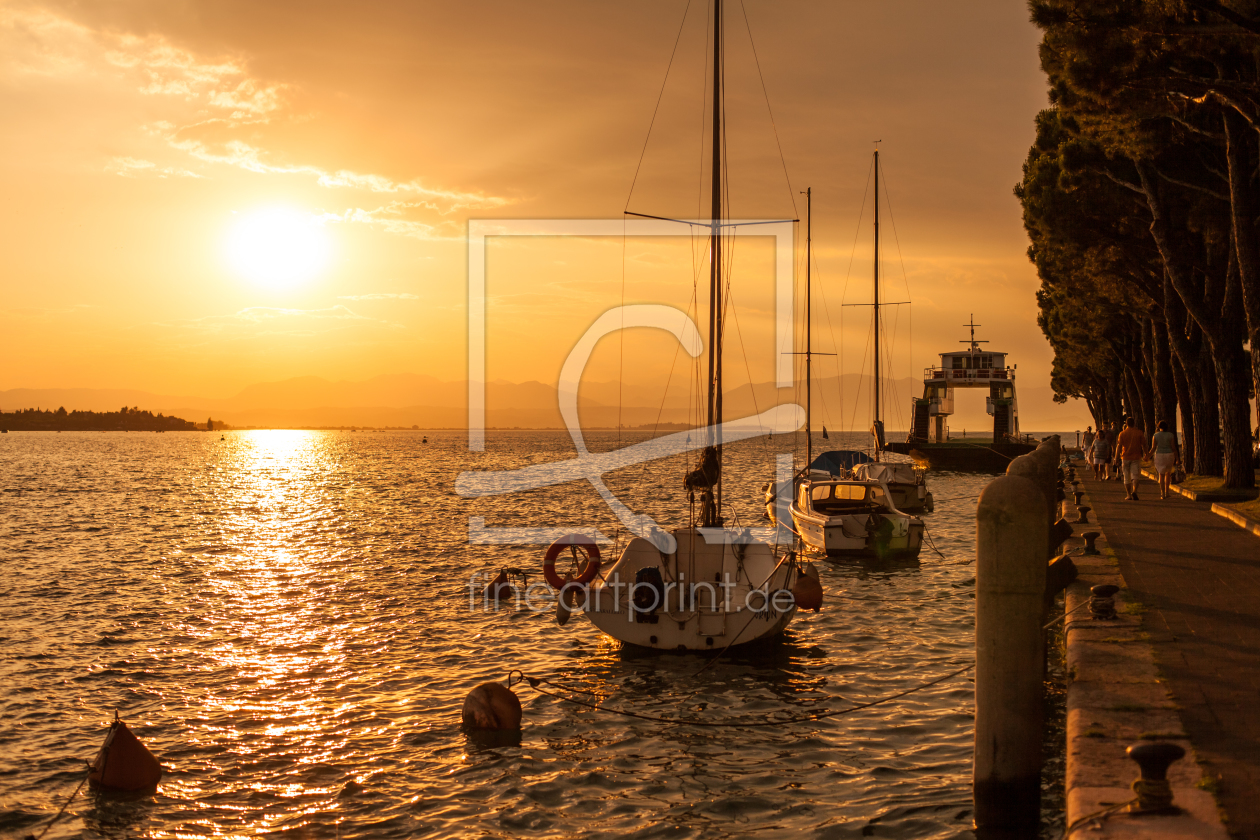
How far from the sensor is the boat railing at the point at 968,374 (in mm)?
68938

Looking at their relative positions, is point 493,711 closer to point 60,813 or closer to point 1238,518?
point 60,813

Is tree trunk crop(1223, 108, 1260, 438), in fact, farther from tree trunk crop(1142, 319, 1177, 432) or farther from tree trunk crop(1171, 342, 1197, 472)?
tree trunk crop(1142, 319, 1177, 432)

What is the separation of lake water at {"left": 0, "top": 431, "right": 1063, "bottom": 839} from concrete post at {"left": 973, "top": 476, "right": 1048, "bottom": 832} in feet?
4.59

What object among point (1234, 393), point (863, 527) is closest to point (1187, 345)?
point (1234, 393)

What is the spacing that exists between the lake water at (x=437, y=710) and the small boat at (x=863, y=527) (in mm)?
606

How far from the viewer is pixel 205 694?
15469 millimetres

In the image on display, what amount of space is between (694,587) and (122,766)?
8.66 meters

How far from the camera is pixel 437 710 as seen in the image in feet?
Result: 46.2

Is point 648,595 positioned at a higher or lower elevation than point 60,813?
higher

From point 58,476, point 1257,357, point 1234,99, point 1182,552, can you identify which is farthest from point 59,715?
point 58,476

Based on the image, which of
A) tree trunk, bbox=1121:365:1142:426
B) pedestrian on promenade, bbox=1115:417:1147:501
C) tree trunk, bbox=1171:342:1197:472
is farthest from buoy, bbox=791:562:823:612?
tree trunk, bbox=1121:365:1142:426

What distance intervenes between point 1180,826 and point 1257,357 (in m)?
18.6

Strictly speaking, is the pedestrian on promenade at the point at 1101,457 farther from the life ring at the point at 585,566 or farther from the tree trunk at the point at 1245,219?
the life ring at the point at 585,566

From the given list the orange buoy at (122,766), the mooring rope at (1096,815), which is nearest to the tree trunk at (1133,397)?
the mooring rope at (1096,815)
